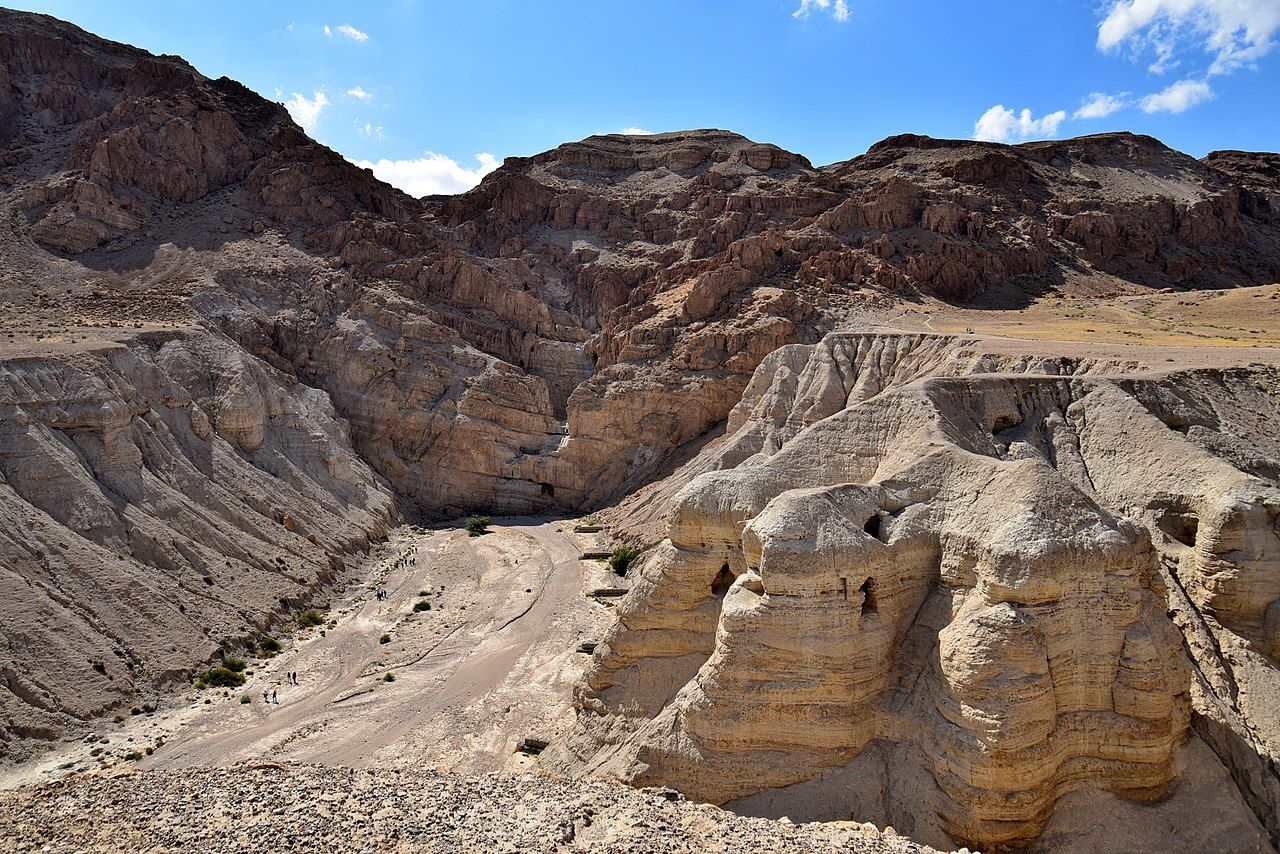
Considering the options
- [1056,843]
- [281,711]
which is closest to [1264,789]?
[1056,843]

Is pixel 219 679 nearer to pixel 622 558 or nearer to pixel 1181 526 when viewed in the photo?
pixel 622 558

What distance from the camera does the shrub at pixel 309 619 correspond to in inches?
1500

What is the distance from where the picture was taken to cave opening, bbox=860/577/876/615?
1880 cm

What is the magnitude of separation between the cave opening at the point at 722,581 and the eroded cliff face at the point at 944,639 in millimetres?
74

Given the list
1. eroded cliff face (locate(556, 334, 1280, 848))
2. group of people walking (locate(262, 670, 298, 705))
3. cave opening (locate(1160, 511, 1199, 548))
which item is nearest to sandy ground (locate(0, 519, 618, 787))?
group of people walking (locate(262, 670, 298, 705))

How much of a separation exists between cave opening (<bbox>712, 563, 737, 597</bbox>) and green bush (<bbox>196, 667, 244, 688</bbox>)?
20.6 meters

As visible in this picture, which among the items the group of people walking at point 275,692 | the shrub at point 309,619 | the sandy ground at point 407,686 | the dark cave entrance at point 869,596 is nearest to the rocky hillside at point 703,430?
the dark cave entrance at point 869,596

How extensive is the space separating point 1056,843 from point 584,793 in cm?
994

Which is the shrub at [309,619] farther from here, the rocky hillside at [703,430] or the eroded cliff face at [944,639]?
the eroded cliff face at [944,639]

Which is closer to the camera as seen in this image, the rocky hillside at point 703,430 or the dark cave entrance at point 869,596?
the rocky hillside at point 703,430

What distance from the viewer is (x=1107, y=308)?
6231cm

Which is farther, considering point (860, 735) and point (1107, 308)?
point (1107, 308)

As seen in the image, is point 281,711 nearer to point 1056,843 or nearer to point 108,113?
point 1056,843

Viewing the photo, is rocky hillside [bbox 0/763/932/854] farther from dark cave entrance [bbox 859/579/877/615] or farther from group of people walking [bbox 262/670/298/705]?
group of people walking [bbox 262/670/298/705]
